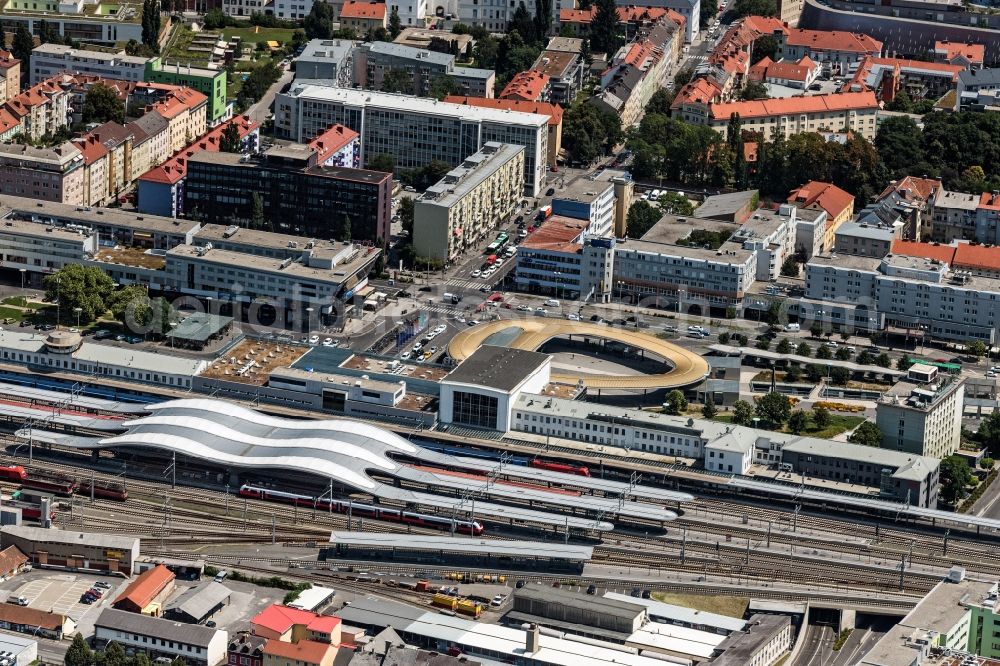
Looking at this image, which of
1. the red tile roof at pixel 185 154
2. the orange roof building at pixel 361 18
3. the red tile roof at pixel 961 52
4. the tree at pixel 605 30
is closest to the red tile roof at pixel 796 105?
the red tile roof at pixel 961 52

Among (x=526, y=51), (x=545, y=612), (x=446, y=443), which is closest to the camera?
(x=545, y=612)

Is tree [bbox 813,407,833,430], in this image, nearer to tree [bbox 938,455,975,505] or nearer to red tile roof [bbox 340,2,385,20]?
tree [bbox 938,455,975,505]

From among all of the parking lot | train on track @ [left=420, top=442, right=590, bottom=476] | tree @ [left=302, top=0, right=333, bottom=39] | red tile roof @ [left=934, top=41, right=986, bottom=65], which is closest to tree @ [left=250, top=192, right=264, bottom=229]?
train on track @ [left=420, top=442, right=590, bottom=476]

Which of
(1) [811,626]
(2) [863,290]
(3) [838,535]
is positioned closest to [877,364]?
(2) [863,290]

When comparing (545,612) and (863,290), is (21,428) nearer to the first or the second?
(545,612)

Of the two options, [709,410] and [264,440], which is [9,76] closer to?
[264,440]

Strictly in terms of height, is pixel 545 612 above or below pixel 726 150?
below

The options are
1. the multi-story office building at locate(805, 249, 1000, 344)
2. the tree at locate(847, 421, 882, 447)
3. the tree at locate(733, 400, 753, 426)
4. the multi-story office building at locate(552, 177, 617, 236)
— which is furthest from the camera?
the multi-story office building at locate(552, 177, 617, 236)
